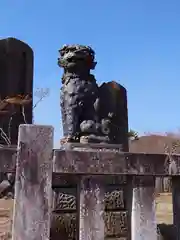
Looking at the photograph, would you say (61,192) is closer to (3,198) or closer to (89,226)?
(89,226)

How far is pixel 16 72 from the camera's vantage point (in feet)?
45.2

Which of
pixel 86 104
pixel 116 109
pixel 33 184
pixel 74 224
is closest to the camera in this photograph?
pixel 33 184

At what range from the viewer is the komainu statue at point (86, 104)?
5.56 metres

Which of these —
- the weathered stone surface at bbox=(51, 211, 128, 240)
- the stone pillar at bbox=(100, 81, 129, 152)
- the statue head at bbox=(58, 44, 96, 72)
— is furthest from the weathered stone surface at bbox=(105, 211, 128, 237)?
the statue head at bbox=(58, 44, 96, 72)

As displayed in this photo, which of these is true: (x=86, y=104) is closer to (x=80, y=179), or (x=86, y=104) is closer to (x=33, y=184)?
(x=80, y=179)

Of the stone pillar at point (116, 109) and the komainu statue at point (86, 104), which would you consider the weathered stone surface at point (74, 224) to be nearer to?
the komainu statue at point (86, 104)

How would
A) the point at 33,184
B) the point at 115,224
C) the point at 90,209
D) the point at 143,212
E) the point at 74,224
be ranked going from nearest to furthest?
the point at 33,184 → the point at 90,209 → the point at 143,212 → the point at 74,224 → the point at 115,224

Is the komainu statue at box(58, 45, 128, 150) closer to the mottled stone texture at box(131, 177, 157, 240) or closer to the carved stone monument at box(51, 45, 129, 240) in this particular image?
the carved stone monument at box(51, 45, 129, 240)

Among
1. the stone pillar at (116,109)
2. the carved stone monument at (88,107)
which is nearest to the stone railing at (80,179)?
the carved stone monument at (88,107)

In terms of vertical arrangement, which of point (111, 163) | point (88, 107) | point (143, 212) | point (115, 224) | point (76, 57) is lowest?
point (115, 224)

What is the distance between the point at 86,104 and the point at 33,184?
12.7 ft

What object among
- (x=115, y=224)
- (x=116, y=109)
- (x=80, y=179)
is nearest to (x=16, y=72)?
(x=116, y=109)

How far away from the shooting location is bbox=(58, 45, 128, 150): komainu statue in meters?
5.56

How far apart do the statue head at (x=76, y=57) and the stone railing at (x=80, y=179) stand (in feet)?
12.6
